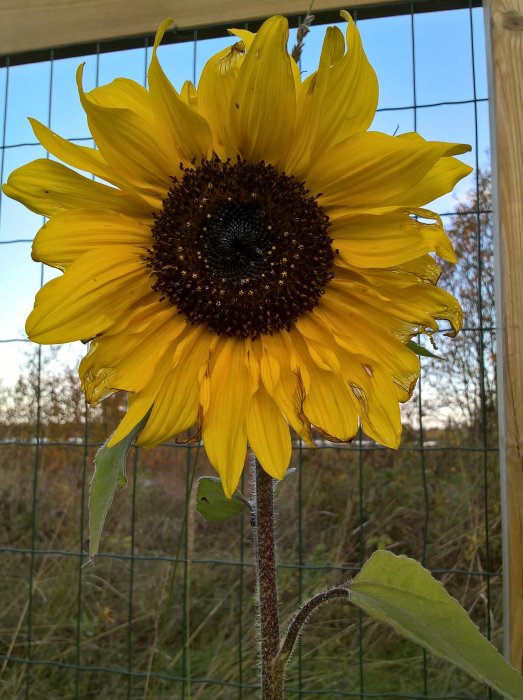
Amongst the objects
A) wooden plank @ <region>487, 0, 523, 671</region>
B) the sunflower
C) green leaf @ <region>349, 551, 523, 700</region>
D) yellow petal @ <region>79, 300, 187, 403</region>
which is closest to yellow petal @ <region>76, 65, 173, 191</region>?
the sunflower

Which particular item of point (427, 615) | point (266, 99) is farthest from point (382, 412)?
point (266, 99)

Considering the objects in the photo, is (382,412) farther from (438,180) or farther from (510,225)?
(510,225)

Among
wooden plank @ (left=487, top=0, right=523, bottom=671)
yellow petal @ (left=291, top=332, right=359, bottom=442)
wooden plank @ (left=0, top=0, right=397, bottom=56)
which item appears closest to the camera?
yellow petal @ (left=291, top=332, right=359, bottom=442)

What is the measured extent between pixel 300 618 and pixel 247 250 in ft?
0.99

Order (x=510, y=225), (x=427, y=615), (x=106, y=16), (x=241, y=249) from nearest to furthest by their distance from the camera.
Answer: (x=427, y=615)
(x=241, y=249)
(x=510, y=225)
(x=106, y=16)

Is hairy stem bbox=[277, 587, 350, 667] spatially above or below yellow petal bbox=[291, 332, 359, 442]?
below

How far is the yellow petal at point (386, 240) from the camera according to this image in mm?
482

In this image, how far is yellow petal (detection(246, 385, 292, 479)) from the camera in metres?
0.48

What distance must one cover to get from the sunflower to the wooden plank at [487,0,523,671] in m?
0.56

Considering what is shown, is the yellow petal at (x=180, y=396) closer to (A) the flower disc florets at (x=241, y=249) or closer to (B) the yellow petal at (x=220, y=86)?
(A) the flower disc florets at (x=241, y=249)

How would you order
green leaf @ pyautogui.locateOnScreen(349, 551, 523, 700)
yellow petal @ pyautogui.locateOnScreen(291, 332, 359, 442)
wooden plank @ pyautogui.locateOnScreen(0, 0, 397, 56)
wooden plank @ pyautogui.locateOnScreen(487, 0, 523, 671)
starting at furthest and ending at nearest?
wooden plank @ pyautogui.locateOnScreen(0, 0, 397, 56), wooden plank @ pyautogui.locateOnScreen(487, 0, 523, 671), yellow petal @ pyautogui.locateOnScreen(291, 332, 359, 442), green leaf @ pyautogui.locateOnScreen(349, 551, 523, 700)

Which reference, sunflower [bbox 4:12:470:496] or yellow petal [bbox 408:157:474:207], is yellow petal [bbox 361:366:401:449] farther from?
yellow petal [bbox 408:157:474:207]

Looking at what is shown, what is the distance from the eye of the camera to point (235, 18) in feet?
3.75

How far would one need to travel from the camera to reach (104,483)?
0.47m
